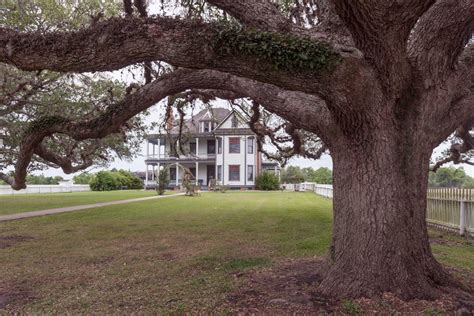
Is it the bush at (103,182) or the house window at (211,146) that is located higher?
the house window at (211,146)

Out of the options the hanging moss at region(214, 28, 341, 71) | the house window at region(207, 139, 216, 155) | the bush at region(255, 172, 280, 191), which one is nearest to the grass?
the hanging moss at region(214, 28, 341, 71)

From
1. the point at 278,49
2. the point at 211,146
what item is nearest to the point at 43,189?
the point at 211,146

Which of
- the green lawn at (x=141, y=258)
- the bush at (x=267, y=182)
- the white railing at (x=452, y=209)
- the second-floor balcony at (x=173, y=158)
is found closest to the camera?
the green lawn at (x=141, y=258)

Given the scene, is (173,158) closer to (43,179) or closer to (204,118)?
(204,118)

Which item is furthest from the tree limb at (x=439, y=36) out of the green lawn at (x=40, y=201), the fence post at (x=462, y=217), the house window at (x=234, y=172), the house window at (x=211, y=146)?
the house window at (x=211, y=146)

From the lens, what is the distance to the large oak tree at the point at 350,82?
3.97 m

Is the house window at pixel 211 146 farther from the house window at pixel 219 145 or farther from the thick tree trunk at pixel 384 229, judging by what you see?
the thick tree trunk at pixel 384 229

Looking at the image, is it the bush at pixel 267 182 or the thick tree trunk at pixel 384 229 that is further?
the bush at pixel 267 182

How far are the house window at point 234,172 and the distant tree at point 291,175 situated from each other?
12.7 m

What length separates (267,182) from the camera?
133ft

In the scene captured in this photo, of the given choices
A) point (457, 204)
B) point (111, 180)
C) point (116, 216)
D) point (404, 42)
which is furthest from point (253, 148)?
point (404, 42)

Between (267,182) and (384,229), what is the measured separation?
3599 centimetres

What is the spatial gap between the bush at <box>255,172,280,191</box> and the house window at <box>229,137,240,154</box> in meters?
3.94

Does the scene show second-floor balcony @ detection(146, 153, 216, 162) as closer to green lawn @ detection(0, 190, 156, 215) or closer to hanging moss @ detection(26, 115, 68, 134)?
green lawn @ detection(0, 190, 156, 215)
